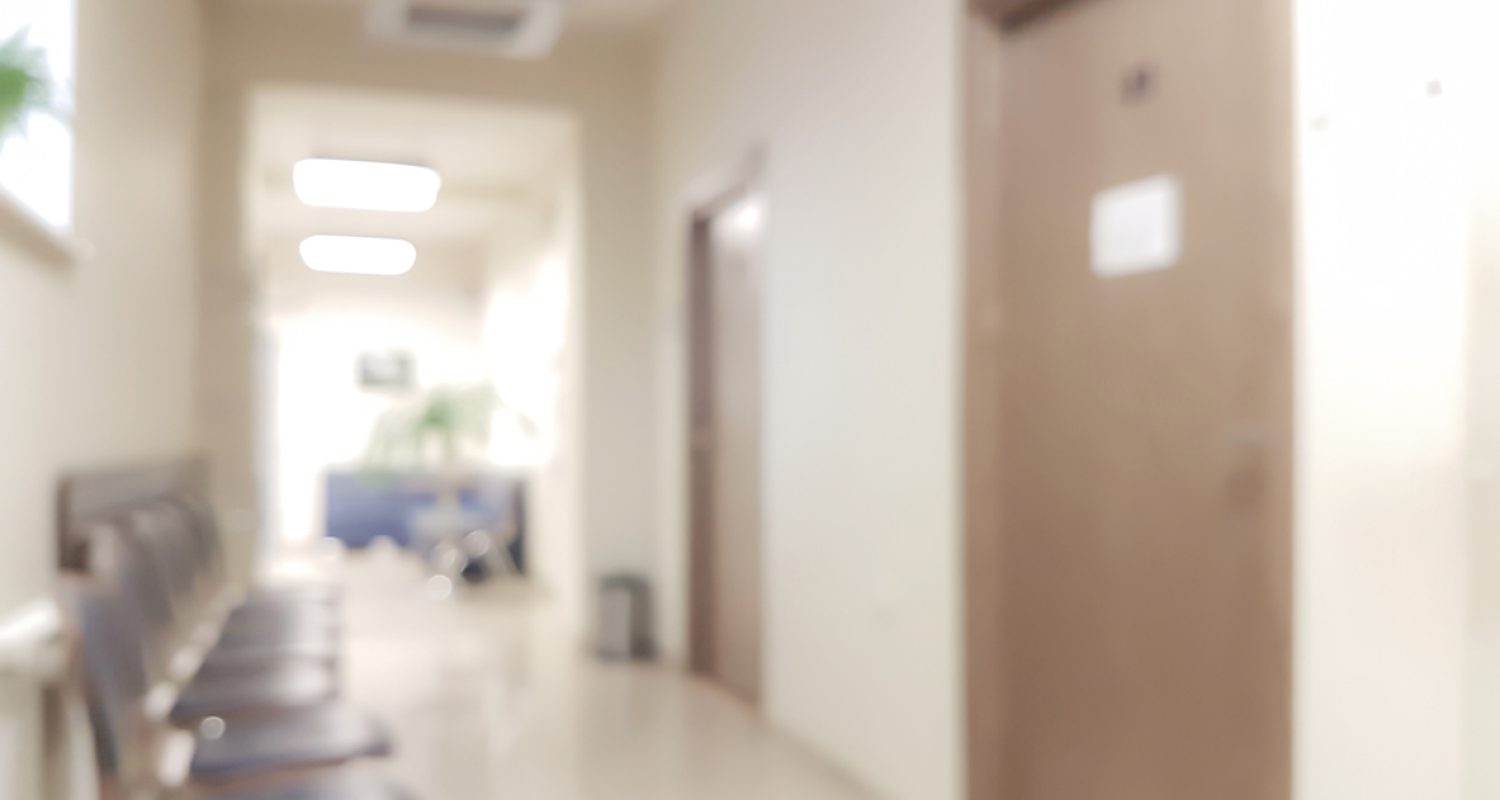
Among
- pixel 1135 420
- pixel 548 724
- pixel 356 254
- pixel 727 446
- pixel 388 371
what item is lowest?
pixel 548 724

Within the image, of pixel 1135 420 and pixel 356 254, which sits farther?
pixel 356 254

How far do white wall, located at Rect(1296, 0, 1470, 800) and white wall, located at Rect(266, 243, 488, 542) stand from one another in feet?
31.4

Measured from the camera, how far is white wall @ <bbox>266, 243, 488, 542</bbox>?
10.5m

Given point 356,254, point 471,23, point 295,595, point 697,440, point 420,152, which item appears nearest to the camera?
point 295,595

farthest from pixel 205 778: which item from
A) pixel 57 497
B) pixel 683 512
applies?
pixel 683 512

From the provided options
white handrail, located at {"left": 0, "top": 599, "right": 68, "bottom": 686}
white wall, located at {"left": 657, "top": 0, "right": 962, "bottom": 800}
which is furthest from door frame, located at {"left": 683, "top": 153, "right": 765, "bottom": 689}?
white handrail, located at {"left": 0, "top": 599, "right": 68, "bottom": 686}

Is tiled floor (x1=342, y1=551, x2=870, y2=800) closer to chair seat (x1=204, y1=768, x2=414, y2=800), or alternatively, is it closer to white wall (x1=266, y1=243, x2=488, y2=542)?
chair seat (x1=204, y1=768, x2=414, y2=800)

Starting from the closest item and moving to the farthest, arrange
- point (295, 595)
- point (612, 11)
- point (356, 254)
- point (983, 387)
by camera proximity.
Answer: point (983, 387), point (295, 595), point (612, 11), point (356, 254)

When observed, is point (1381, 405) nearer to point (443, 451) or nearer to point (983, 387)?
point (983, 387)

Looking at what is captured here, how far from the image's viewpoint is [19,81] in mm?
1707

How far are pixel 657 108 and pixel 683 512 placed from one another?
7.47ft

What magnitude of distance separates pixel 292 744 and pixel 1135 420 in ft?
6.50

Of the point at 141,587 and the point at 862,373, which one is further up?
the point at 862,373

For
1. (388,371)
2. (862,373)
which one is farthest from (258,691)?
(388,371)
